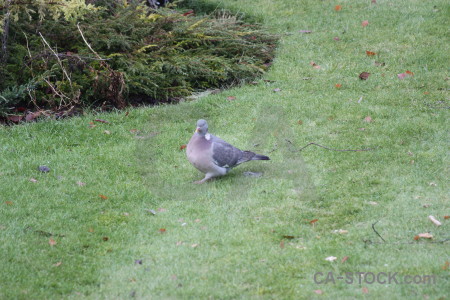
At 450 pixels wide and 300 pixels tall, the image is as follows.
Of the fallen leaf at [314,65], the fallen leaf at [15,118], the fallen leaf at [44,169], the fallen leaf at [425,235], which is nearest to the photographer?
the fallen leaf at [425,235]

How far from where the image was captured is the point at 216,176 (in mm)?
6055

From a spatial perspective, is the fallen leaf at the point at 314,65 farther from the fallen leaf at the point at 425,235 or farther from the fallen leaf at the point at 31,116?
the fallen leaf at the point at 425,235

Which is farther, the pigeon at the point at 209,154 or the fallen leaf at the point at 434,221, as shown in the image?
the pigeon at the point at 209,154

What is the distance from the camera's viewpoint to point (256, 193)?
5672 millimetres

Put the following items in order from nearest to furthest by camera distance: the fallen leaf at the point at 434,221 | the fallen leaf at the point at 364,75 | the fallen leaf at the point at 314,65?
1. the fallen leaf at the point at 434,221
2. the fallen leaf at the point at 364,75
3. the fallen leaf at the point at 314,65

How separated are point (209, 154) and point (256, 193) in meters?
0.63

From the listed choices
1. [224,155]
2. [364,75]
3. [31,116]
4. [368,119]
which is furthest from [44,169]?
[364,75]

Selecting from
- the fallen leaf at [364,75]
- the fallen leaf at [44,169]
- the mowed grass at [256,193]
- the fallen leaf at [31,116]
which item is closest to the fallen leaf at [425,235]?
the mowed grass at [256,193]

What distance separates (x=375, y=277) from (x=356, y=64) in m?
5.66

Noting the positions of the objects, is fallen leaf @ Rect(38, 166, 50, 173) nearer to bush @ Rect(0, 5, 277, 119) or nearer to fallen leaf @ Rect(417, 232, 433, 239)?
bush @ Rect(0, 5, 277, 119)

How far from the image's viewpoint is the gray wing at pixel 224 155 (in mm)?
5680

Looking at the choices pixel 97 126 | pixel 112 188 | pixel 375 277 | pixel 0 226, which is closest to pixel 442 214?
pixel 375 277

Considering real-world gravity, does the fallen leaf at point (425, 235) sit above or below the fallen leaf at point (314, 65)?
below

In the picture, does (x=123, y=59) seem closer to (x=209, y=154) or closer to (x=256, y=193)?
(x=209, y=154)
